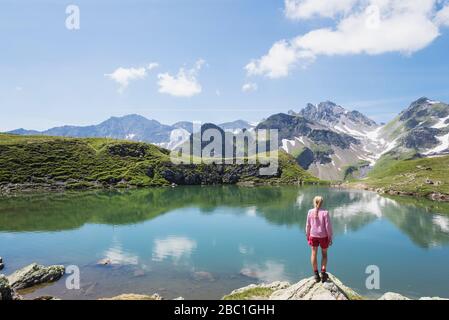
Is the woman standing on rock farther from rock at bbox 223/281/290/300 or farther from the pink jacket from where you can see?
rock at bbox 223/281/290/300

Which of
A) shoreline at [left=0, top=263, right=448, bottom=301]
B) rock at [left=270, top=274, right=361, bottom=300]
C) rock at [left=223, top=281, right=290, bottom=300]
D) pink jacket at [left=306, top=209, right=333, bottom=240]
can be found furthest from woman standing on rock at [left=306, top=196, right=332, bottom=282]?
rock at [left=223, top=281, right=290, bottom=300]

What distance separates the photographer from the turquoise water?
48469 millimetres

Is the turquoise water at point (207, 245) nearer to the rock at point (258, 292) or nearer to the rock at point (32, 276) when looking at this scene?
the rock at point (32, 276)

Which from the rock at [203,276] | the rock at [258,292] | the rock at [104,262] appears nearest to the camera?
the rock at [258,292]

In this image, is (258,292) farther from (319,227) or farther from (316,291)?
(319,227)

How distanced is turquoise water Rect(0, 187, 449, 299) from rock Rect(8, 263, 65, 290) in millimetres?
1896

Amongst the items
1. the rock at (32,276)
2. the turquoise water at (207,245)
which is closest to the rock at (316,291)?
the turquoise water at (207,245)

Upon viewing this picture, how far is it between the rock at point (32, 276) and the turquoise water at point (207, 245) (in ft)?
6.22

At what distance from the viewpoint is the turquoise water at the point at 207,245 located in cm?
4847

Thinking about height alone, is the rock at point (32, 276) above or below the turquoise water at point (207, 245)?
above

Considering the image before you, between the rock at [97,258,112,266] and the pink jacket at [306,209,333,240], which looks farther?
the rock at [97,258,112,266]

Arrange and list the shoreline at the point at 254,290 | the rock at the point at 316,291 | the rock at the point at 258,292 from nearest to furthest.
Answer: the rock at the point at 316,291 < the shoreline at the point at 254,290 < the rock at the point at 258,292
